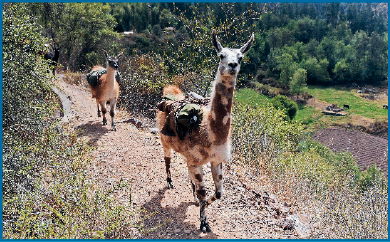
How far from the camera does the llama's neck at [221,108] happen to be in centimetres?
445

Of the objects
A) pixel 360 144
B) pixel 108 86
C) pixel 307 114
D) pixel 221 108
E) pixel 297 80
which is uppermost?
pixel 221 108

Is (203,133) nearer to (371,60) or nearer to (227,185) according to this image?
(227,185)

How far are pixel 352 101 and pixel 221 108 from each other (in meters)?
59.1

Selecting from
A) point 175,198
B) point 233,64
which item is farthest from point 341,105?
point 233,64

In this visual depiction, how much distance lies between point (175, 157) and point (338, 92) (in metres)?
61.0

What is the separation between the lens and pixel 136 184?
21.9ft

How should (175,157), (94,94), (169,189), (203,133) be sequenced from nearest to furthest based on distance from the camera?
(203,133) < (169,189) < (175,157) < (94,94)

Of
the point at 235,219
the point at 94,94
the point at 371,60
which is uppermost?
the point at 94,94

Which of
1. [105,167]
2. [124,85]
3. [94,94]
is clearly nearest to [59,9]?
[124,85]

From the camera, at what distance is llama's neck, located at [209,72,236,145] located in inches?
175

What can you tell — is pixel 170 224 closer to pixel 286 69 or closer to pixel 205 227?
pixel 205 227

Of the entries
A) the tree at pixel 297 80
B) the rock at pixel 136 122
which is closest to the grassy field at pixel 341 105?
the tree at pixel 297 80

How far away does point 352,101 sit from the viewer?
5591cm

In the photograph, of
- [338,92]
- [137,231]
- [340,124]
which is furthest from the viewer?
[338,92]
